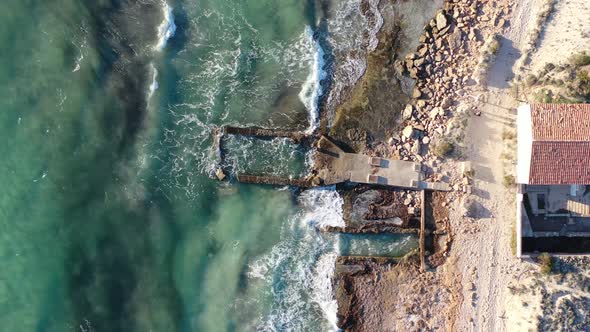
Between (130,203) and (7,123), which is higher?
(7,123)

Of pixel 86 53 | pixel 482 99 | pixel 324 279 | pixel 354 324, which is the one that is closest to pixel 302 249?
pixel 324 279

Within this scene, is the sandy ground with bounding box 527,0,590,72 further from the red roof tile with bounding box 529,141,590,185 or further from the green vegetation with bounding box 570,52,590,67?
the red roof tile with bounding box 529,141,590,185

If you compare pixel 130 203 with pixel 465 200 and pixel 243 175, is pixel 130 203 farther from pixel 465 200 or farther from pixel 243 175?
pixel 465 200

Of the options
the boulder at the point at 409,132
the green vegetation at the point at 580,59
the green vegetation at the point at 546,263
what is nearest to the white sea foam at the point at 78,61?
the boulder at the point at 409,132

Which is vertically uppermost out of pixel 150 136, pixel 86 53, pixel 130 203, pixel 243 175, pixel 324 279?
pixel 86 53


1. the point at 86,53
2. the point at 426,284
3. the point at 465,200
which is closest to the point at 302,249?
the point at 426,284

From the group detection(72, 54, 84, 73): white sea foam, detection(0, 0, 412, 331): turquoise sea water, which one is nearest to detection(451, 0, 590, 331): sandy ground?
detection(0, 0, 412, 331): turquoise sea water

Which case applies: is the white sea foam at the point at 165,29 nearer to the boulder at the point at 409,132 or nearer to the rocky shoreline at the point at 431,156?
the rocky shoreline at the point at 431,156
